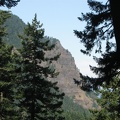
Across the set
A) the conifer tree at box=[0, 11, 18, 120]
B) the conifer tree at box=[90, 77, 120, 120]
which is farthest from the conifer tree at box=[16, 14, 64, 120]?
the conifer tree at box=[90, 77, 120, 120]

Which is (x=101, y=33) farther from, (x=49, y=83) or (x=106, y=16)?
(x=49, y=83)

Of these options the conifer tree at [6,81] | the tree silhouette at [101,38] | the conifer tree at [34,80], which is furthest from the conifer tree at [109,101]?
the tree silhouette at [101,38]

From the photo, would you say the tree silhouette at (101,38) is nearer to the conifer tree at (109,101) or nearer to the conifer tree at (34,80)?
the conifer tree at (34,80)

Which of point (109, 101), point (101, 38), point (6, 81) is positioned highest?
point (109, 101)

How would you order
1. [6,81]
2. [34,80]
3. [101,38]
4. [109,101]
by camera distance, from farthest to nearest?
[109,101] → [6,81] → [34,80] → [101,38]

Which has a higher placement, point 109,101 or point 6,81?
point 109,101

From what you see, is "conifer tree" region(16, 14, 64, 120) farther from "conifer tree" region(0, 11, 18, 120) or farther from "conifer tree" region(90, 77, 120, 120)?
"conifer tree" region(90, 77, 120, 120)

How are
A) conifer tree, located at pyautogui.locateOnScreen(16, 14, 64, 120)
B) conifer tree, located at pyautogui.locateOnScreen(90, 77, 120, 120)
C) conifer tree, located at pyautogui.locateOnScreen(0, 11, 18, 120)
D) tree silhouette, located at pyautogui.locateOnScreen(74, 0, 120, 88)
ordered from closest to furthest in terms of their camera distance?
1. tree silhouette, located at pyautogui.locateOnScreen(74, 0, 120, 88)
2. conifer tree, located at pyautogui.locateOnScreen(16, 14, 64, 120)
3. conifer tree, located at pyautogui.locateOnScreen(0, 11, 18, 120)
4. conifer tree, located at pyautogui.locateOnScreen(90, 77, 120, 120)

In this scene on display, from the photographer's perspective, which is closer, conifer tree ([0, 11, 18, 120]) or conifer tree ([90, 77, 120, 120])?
conifer tree ([0, 11, 18, 120])

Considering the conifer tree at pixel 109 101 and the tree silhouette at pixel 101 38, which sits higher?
the conifer tree at pixel 109 101

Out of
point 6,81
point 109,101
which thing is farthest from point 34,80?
point 109,101

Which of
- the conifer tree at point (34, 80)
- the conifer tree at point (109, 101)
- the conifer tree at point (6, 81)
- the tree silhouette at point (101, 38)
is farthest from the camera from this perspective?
the conifer tree at point (109, 101)

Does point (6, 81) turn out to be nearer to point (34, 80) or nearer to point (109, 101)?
point (34, 80)

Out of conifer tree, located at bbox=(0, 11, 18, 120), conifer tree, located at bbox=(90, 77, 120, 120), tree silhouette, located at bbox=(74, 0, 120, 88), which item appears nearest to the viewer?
tree silhouette, located at bbox=(74, 0, 120, 88)
